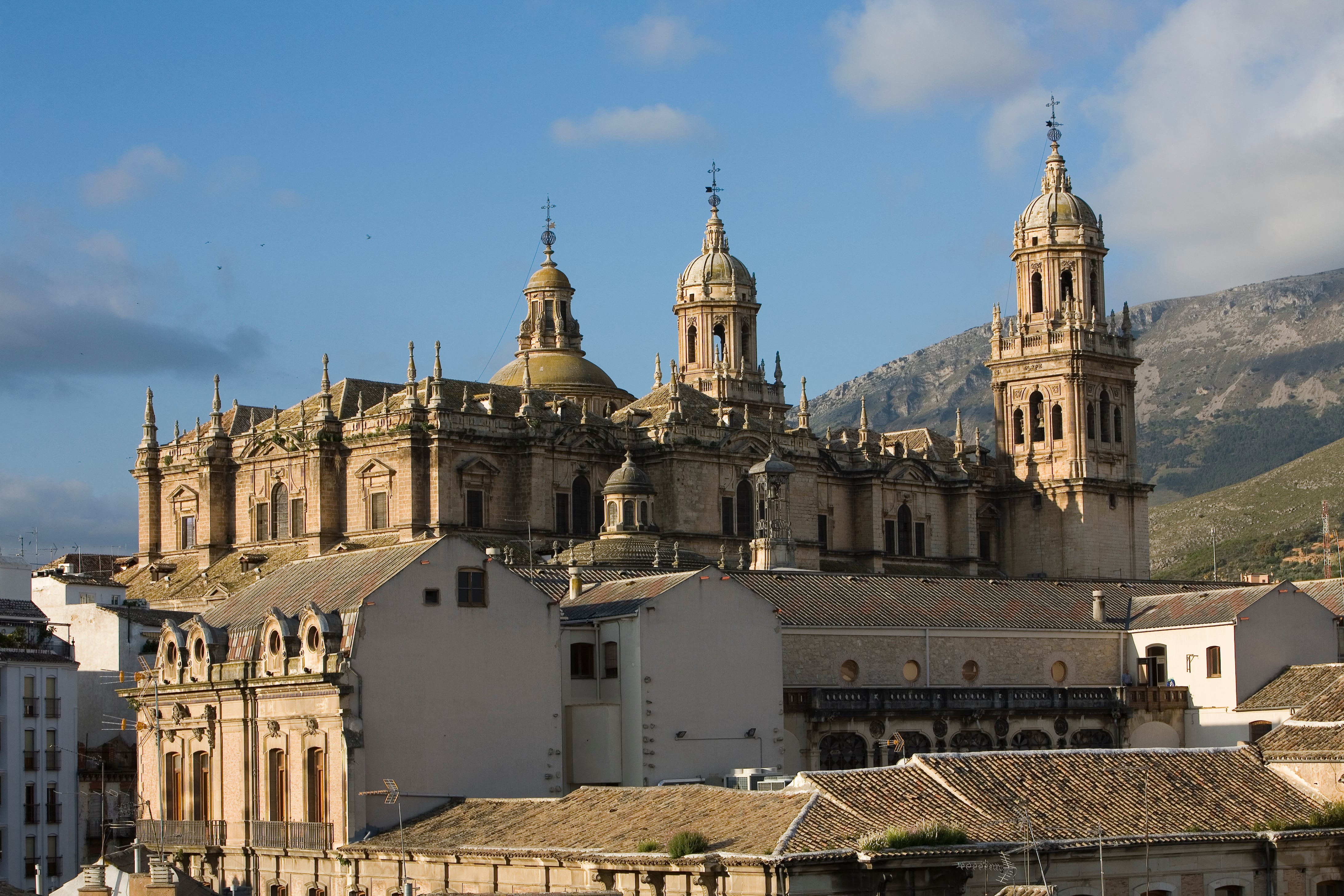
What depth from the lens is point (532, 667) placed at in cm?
5162

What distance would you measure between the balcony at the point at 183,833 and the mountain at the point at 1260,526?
7964 cm

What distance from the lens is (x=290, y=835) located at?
164ft

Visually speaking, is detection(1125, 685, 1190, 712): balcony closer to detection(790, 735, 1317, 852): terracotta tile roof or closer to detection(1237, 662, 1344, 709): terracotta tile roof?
detection(1237, 662, 1344, 709): terracotta tile roof

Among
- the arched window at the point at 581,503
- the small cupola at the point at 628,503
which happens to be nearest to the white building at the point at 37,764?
the small cupola at the point at 628,503

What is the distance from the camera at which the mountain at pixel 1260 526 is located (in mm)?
129375

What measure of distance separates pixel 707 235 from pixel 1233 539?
1898 inches

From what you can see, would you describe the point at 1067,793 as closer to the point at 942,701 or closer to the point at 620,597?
the point at 620,597

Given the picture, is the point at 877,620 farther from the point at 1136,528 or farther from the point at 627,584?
the point at 1136,528

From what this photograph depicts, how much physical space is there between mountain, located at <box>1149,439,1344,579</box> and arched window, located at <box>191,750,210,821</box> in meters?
79.5

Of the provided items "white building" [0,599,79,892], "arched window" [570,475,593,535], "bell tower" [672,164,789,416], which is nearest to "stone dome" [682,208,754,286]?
"bell tower" [672,164,789,416]

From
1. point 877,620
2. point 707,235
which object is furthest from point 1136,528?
point 877,620

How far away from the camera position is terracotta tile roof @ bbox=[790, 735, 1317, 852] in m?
40.4

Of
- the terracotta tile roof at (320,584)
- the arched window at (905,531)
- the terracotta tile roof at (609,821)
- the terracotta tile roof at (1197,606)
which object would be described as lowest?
the terracotta tile roof at (609,821)

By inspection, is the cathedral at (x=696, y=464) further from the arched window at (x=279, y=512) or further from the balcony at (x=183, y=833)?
the balcony at (x=183, y=833)
